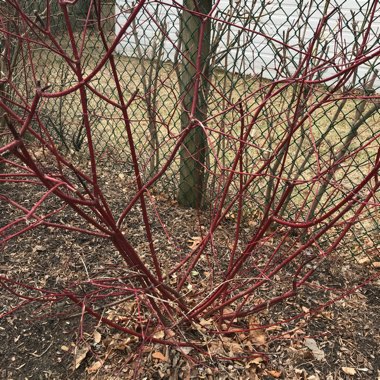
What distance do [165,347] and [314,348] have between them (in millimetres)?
647

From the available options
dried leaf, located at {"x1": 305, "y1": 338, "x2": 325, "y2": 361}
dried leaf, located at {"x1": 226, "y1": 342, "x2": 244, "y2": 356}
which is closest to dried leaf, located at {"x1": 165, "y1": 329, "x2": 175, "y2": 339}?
dried leaf, located at {"x1": 226, "y1": 342, "x2": 244, "y2": 356}

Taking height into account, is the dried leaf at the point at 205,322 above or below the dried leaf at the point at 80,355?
above

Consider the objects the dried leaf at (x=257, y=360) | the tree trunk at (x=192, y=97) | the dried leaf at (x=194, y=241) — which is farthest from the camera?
the dried leaf at (x=194, y=241)

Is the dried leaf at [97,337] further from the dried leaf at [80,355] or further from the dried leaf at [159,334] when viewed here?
the dried leaf at [159,334]

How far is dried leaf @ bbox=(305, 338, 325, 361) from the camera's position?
1792 mm

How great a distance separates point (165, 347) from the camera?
5.68 feet

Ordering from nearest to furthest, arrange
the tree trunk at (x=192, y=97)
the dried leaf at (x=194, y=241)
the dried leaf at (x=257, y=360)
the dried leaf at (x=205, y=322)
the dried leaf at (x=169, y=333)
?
the dried leaf at (x=169, y=333) < the dried leaf at (x=257, y=360) < the dried leaf at (x=205, y=322) < the tree trunk at (x=192, y=97) < the dried leaf at (x=194, y=241)

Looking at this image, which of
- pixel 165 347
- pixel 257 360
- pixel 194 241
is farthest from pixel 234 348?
pixel 194 241

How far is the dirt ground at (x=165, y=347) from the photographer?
1688mm

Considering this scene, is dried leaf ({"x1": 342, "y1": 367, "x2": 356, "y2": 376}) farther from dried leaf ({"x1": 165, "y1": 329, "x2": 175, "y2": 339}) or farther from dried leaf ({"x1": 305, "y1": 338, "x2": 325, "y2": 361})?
dried leaf ({"x1": 165, "y1": 329, "x2": 175, "y2": 339})

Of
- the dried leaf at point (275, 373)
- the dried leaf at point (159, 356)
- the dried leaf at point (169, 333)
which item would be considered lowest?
the dried leaf at point (159, 356)

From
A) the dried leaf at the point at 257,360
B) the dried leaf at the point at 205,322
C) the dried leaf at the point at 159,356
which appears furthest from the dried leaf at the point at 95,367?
the dried leaf at the point at 257,360

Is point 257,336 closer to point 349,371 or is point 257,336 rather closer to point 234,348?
point 234,348

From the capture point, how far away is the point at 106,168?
133 inches
